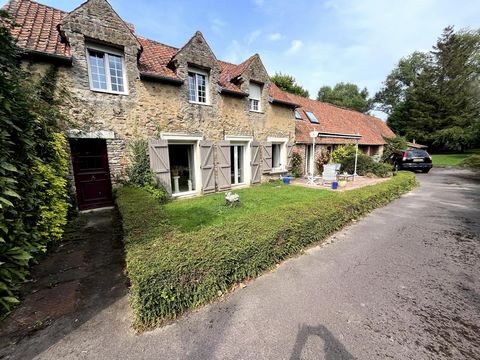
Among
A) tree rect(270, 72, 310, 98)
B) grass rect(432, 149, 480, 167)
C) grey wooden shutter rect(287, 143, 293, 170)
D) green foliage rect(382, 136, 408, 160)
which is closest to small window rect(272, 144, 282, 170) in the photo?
grey wooden shutter rect(287, 143, 293, 170)

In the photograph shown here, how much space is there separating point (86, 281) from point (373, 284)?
4.85 meters

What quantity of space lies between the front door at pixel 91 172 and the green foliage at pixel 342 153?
13.9m

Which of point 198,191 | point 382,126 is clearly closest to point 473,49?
point 382,126

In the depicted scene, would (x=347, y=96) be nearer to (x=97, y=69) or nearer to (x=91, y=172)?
(x=97, y=69)

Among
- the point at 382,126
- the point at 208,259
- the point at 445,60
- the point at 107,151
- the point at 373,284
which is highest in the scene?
the point at 445,60

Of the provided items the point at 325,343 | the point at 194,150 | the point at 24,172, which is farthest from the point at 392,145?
the point at 24,172

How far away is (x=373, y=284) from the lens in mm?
3303

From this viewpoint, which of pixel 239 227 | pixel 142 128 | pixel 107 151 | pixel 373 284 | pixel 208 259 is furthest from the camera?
pixel 142 128

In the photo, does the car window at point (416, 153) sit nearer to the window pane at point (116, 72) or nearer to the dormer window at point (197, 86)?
the dormer window at point (197, 86)

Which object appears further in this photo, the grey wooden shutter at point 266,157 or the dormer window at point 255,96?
the grey wooden shutter at point 266,157

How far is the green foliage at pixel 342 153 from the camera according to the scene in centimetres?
1419

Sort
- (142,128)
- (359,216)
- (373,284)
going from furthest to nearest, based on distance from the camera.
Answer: (142,128) → (359,216) → (373,284)

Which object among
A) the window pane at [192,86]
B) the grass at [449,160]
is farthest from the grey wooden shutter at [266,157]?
the grass at [449,160]

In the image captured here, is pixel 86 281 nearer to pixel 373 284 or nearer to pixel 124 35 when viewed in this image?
pixel 373 284
